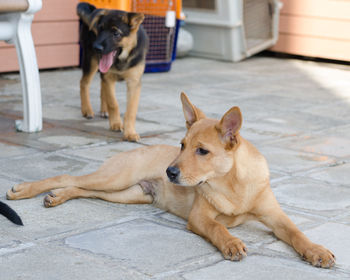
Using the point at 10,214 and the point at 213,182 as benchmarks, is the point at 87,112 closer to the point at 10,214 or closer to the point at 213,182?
the point at 10,214

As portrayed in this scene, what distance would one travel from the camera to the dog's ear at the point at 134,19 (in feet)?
18.0

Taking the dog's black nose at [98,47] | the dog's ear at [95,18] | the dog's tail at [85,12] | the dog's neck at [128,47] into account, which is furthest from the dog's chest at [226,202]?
the dog's tail at [85,12]

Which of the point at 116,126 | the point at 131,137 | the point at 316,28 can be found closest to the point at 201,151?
the point at 131,137

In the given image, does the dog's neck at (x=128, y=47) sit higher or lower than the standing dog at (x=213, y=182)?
higher

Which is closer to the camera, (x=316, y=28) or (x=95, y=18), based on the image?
(x=95, y=18)

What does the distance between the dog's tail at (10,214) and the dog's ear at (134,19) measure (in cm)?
259

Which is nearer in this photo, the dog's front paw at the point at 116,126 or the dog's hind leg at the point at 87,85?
the dog's front paw at the point at 116,126

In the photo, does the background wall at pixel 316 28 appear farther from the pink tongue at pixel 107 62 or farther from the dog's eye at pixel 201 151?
the dog's eye at pixel 201 151

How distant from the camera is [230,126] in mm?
3162

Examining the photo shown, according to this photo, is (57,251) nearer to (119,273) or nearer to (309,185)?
(119,273)

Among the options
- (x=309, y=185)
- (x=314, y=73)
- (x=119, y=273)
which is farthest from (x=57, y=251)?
(x=314, y=73)

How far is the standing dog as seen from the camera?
311cm

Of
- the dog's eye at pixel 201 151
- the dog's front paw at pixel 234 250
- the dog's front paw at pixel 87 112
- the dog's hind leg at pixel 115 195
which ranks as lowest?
the dog's front paw at pixel 87 112

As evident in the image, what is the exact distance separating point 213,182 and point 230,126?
12.1 inches
